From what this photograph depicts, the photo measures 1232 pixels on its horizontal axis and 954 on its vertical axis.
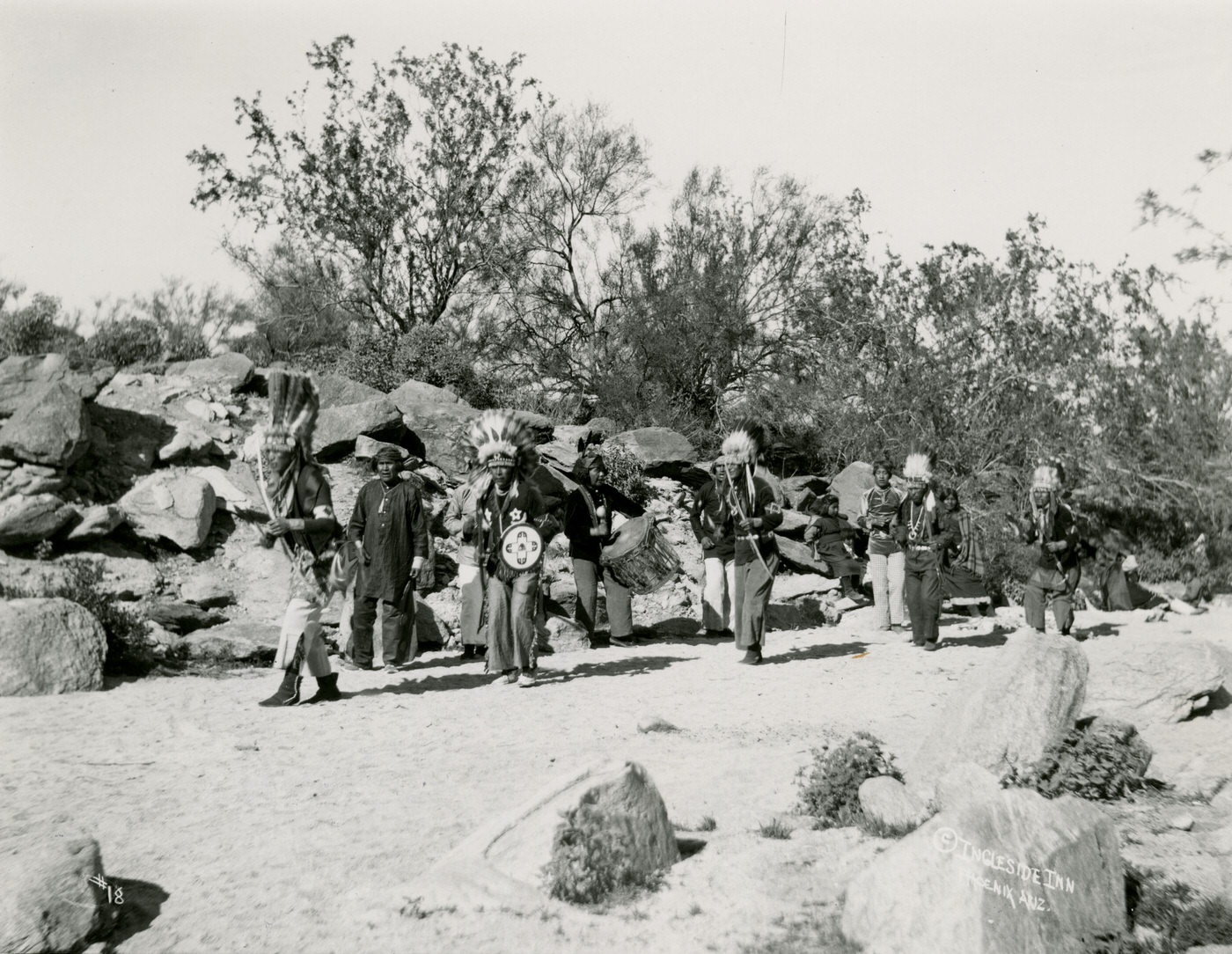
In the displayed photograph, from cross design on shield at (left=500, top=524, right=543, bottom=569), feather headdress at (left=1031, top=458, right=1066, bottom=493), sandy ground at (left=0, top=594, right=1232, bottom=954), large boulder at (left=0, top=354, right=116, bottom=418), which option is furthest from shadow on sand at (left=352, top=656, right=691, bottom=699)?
large boulder at (left=0, top=354, right=116, bottom=418)

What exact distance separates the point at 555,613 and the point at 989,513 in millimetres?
8932

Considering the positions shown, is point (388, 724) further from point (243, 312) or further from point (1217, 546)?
point (243, 312)

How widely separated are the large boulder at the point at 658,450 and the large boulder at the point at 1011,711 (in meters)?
11.7

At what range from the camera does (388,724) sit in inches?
269

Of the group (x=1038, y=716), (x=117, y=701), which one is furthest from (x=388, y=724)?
(x=1038, y=716)

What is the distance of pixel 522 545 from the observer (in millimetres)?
7992

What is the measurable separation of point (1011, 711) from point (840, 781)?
3.49 ft

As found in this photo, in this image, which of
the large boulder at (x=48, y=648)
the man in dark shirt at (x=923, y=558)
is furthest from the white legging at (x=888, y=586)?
the large boulder at (x=48, y=648)

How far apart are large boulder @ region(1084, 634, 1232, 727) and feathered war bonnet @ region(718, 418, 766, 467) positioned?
138 inches

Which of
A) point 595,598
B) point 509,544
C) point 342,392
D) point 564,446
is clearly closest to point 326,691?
point 509,544

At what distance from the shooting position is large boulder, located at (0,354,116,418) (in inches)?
506

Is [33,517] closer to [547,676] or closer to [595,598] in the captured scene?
[595,598]

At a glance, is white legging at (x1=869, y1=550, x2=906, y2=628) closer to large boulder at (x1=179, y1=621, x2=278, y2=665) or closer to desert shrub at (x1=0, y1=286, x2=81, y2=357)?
large boulder at (x1=179, y1=621, x2=278, y2=665)

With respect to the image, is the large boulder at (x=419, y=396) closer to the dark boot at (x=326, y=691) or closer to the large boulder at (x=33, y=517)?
the large boulder at (x=33, y=517)
